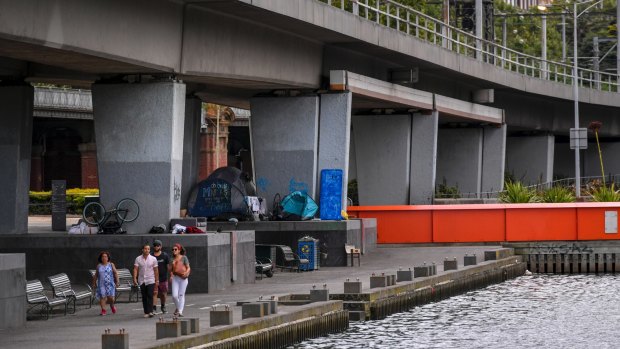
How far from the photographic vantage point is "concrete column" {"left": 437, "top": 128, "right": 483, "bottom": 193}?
78562 mm

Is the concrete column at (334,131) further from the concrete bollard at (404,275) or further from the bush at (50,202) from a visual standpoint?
the bush at (50,202)

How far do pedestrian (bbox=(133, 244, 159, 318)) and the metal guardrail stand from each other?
2323 inches

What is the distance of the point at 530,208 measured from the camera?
56906 mm

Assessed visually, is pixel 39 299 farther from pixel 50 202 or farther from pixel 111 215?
pixel 50 202

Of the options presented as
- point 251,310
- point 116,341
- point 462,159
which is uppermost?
point 462,159

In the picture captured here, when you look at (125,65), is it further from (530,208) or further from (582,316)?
(530,208)

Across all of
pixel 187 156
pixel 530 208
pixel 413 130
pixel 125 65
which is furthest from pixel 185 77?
pixel 413 130

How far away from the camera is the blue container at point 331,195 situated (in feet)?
167

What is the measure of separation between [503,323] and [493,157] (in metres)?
43.9

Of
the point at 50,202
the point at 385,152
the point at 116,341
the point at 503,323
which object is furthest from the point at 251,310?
the point at 50,202

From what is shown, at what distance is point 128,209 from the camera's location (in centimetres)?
3850

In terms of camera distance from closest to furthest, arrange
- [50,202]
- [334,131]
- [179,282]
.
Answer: [179,282]
[334,131]
[50,202]

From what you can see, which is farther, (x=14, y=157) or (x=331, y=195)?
(x=331, y=195)

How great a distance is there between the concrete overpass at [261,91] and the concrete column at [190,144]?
0.07 m
